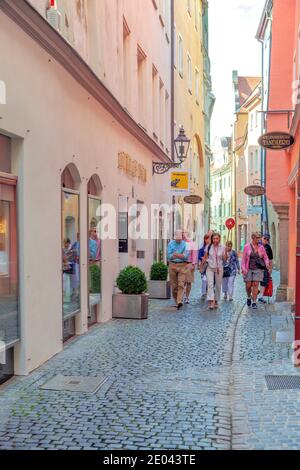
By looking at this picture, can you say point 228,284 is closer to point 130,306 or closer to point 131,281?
point 130,306

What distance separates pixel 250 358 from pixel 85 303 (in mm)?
2917

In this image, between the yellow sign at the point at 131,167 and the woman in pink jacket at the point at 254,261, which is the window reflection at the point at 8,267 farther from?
the woman in pink jacket at the point at 254,261

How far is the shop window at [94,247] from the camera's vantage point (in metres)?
10.1

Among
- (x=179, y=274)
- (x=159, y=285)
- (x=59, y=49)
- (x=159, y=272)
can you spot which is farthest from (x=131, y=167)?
(x=59, y=49)

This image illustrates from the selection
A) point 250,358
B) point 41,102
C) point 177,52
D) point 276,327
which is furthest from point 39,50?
point 177,52

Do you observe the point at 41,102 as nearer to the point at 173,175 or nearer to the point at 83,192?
the point at 83,192

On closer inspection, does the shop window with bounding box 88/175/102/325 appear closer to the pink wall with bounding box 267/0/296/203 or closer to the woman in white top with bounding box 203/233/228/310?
the woman in white top with bounding box 203/233/228/310

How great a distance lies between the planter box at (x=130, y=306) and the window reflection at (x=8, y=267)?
183 inches

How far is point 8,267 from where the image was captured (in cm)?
657

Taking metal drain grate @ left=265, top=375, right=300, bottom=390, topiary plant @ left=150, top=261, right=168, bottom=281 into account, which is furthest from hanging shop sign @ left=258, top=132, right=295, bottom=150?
metal drain grate @ left=265, top=375, right=300, bottom=390

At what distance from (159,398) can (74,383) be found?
103 cm

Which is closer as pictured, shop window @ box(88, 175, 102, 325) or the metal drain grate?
the metal drain grate

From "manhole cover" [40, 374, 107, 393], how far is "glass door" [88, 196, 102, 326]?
3.32 metres

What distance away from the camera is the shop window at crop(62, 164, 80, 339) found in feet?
27.8
